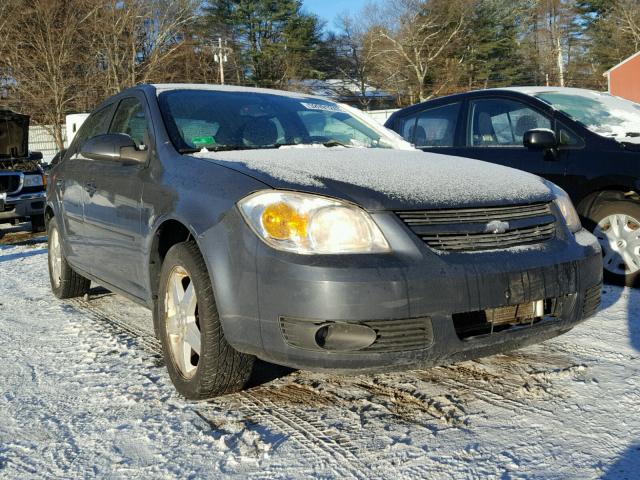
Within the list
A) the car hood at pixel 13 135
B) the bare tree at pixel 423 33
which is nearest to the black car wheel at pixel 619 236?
the car hood at pixel 13 135

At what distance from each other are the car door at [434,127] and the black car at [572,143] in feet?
0.04

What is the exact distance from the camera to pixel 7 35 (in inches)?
1042

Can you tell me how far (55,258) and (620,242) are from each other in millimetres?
4451

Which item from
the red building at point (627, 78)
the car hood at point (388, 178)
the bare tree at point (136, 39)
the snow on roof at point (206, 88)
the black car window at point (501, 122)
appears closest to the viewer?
the car hood at point (388, 178)

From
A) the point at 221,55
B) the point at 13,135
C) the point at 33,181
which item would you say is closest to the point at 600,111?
the point at 33,181

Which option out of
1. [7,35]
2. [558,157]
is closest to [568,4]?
[7,35]

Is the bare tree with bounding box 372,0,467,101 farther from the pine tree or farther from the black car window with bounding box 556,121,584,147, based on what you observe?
the black car window with bounding box 556,121,584,147

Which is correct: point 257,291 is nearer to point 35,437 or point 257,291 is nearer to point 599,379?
point 35,437

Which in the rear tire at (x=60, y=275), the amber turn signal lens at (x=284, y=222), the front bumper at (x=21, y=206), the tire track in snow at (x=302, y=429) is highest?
the amber turn signal lens at (x=284, y=222)

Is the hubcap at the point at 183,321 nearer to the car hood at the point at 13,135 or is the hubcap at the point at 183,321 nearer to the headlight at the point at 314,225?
the headlight at the point at 314,225

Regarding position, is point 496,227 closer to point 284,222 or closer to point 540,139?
point 284,222

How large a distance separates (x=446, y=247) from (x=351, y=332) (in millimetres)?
499

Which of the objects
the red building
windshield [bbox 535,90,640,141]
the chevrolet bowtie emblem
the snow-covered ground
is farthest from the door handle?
the red building

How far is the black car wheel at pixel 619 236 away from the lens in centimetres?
466
